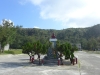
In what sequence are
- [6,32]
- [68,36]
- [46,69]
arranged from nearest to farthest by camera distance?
[46,69], [6,32], [68,36]

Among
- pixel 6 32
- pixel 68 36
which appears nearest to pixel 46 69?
pixel 6 32

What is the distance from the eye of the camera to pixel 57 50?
27344 mm

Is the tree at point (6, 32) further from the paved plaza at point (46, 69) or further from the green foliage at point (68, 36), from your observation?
the green foliage at point (68, 36)

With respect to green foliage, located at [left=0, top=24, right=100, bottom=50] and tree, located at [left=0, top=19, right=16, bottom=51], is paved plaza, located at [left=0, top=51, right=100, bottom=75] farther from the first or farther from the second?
green foliage, located at [left=0, top=24, right=100, bottom=50]

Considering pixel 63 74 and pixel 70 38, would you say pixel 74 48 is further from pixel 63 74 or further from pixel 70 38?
pixel 70 38

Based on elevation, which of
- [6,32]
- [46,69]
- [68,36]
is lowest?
[46,69]

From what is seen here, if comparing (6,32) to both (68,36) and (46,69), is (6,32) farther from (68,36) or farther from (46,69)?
(68,36)

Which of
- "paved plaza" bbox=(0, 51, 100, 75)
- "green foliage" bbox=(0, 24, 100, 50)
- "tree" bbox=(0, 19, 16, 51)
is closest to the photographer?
"paved plaza" bbox=(0, 51, 100, 75)

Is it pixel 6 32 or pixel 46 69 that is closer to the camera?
pixel 46 69

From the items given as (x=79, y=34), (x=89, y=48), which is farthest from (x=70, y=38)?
(x=89, y=48)

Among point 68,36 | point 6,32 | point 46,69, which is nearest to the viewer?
point 46,69

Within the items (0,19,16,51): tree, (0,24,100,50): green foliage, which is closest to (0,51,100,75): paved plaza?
(0,19,16,51): tree

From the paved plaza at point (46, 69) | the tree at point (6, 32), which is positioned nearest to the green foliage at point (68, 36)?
the tree at point (6, 32)

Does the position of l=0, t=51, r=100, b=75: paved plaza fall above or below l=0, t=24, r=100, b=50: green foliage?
below
